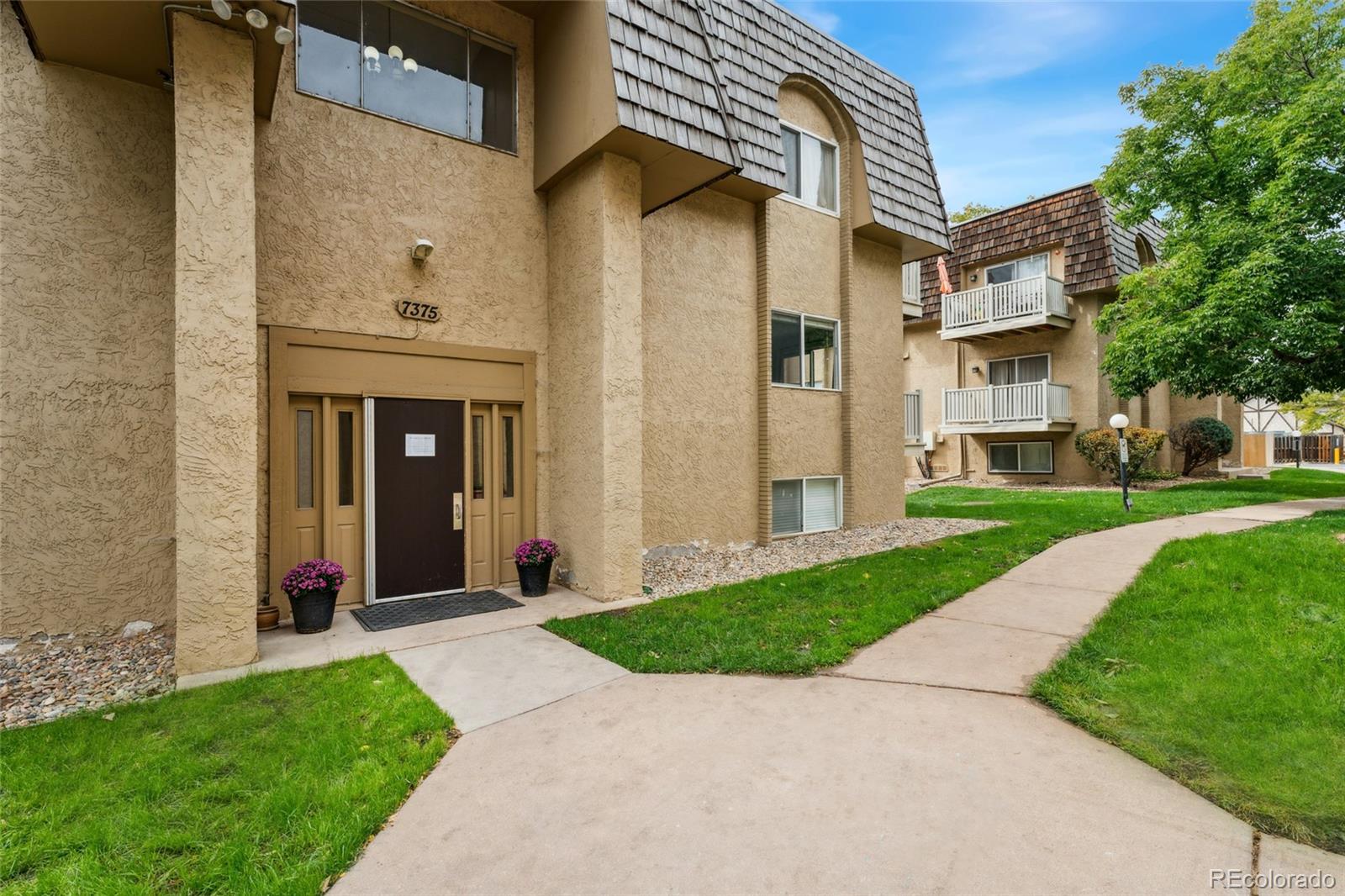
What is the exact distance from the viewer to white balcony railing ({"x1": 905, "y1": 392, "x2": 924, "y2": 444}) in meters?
21.2

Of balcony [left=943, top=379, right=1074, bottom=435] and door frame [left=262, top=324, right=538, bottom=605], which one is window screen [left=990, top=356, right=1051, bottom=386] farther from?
door frame [left=262, top=324, right=538, bottom=605]

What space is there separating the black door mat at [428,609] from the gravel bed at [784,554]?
1.79 meters

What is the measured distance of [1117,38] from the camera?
1198 cm

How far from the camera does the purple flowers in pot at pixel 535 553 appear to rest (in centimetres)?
692

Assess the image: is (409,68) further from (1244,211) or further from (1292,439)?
(1292,439)

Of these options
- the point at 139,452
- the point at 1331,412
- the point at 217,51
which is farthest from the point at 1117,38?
the point at 1331,412

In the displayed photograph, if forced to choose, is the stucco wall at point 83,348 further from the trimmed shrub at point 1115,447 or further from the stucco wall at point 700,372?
the trimmed shrub at point 1115,447

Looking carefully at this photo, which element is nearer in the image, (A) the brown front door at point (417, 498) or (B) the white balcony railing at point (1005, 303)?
(A) the brown front door at point (417, 498)

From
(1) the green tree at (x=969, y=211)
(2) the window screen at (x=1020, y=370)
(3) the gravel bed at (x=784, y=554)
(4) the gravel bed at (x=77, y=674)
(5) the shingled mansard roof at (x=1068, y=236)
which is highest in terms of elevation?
(1) the green tree at (x=969, y=211)

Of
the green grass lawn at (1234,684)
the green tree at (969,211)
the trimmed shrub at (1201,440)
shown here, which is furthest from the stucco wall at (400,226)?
the green tree at (969,211)

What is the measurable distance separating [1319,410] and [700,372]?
4107cm

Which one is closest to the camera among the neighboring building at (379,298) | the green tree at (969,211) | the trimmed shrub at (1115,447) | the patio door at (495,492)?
the neighboring building at (379,298)

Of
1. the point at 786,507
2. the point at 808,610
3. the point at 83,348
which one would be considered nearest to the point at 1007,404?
the point at 786,507

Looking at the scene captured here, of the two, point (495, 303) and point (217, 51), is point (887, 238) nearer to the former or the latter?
point (495, 303)
